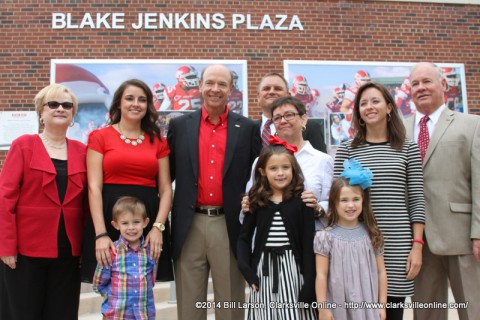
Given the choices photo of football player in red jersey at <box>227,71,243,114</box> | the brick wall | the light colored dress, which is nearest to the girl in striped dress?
the light colored dress

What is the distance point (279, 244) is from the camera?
9.44 feet

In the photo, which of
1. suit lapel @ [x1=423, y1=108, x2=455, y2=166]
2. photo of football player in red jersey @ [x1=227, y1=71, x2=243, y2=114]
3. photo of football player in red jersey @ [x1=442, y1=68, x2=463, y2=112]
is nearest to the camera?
suit lapel @ [x1=423, y1=108, x2=455, y2=166]

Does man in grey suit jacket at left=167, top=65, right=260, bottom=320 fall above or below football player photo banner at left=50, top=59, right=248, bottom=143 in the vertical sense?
below

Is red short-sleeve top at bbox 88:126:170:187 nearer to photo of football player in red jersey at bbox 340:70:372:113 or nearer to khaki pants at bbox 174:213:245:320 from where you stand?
khaki pants at bbox 174:213:245:320

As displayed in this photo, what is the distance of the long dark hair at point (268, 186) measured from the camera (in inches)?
116

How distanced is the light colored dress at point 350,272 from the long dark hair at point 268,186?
328 mm

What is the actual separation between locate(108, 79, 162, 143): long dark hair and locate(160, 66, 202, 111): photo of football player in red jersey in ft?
12.7

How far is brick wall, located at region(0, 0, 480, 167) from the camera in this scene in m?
7.35

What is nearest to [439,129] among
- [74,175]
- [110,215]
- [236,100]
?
[110,215]

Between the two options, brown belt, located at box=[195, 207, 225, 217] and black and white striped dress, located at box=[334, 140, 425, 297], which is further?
brown belt, located at box=[195, 207, 225, 217]

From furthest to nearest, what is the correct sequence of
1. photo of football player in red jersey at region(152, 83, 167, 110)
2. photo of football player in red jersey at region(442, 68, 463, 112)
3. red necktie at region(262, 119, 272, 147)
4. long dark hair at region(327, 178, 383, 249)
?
photo of football player in red jersey at region(442, 68, 463, 112) < photo of football player in red jersey at region(152, 83, 167, 110) < red necktie at region(262, 119, 272, 147) < long dark hair at region(327, 178, 383, 249)

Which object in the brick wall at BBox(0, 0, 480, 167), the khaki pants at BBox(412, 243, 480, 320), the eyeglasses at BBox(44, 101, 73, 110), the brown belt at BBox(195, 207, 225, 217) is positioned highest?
the brick wall at BBox(0, 0, 480, 167)

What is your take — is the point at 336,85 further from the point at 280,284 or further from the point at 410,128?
the point at 280,284

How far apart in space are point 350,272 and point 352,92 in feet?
17.4
